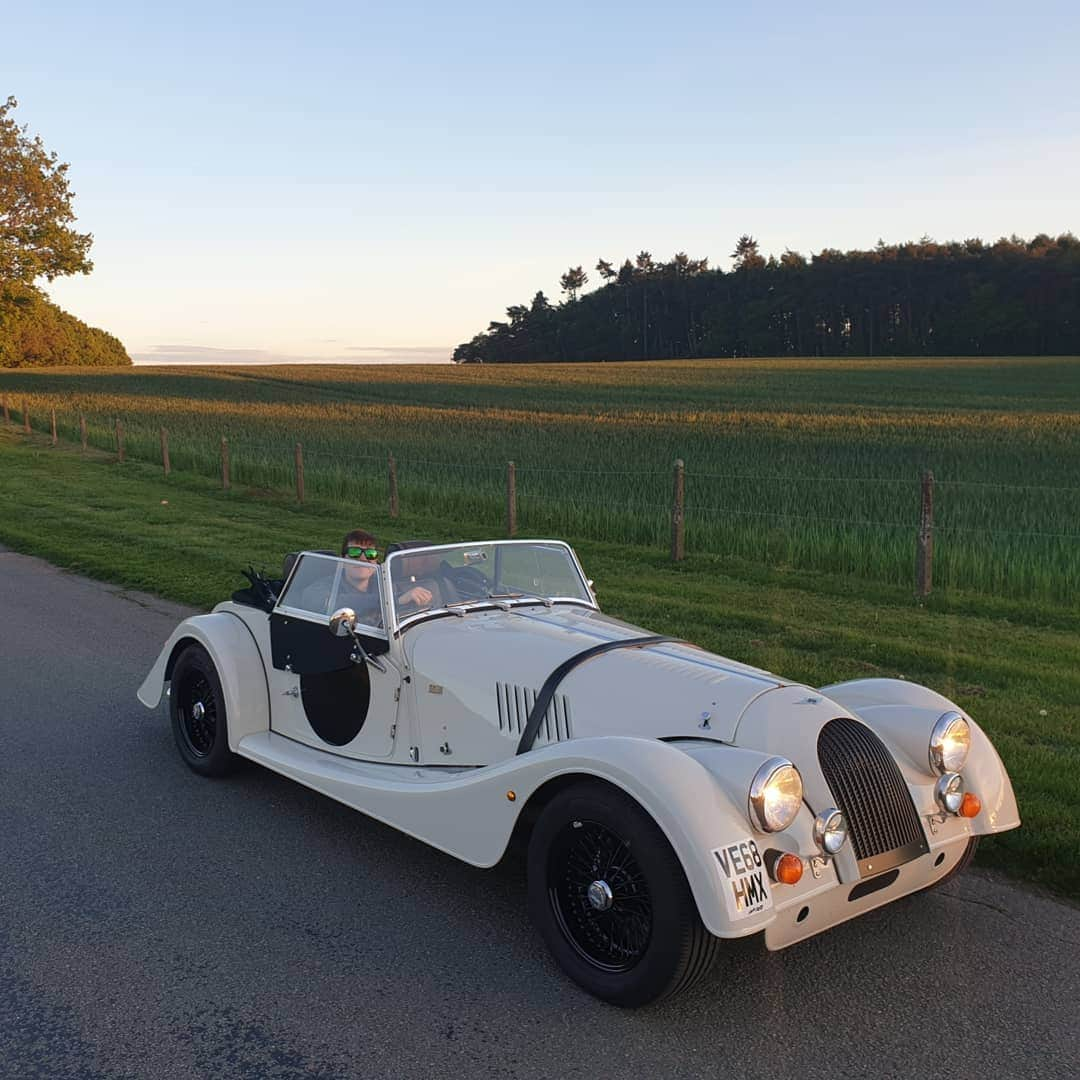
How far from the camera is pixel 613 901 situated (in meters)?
3.82

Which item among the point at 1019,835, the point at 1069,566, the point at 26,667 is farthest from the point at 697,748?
the point at 1069,566

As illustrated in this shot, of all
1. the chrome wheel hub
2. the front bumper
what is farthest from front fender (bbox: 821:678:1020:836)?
the chrome wheel hub

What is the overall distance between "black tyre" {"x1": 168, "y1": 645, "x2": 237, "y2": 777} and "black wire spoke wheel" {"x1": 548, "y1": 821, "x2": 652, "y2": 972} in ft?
8.67

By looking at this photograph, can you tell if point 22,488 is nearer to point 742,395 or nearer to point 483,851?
point 483,851

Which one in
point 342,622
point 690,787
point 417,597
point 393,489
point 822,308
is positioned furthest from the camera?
point 822,308

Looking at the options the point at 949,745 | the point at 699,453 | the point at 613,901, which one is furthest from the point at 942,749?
the point at 699,453

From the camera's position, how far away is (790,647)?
8.83 m

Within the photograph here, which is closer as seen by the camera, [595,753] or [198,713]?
[595,753]

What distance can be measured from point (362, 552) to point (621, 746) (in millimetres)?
2643

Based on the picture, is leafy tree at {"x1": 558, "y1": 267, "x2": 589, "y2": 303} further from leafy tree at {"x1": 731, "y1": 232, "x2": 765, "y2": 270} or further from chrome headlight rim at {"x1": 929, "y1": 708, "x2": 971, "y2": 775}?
chrome headlight rim at {"x1": 929, "y1": 708, "x2": 971, "y2": 775}

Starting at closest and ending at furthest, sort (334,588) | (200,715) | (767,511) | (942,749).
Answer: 1. (942,749)
2. (334,588)
3. (200,715)
4. (767,511)

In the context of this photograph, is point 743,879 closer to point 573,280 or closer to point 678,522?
point 678,522

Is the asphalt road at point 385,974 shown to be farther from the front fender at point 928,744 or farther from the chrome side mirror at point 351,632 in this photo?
the chrome side mirror at point 351,632

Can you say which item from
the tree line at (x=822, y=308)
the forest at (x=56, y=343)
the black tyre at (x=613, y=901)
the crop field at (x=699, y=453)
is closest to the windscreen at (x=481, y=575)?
the black tyre at (x=613, y=901)
